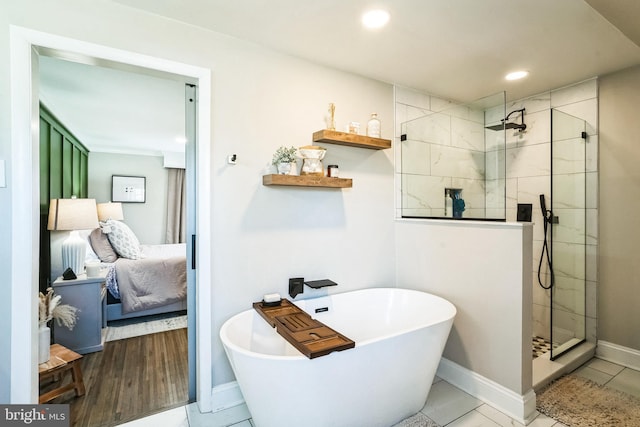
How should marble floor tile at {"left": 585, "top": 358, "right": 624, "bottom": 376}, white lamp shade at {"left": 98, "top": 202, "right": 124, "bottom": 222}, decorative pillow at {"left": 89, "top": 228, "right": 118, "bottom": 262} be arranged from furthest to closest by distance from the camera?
white lamp shade at {"left": 98, "top": 202, "right": 124, "bottom": 222} → decorative pillow at {"left": 89, "top": 228, "right": 118, "bottom": 262} → marble floor tile at {"left": 585, "top": 358, "right": 624, "bottom": 376}

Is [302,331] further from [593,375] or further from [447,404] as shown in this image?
[593,375]

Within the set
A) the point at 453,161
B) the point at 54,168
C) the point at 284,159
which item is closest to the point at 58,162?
the point at 54,168

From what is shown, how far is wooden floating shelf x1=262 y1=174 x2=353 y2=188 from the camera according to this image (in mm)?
2021

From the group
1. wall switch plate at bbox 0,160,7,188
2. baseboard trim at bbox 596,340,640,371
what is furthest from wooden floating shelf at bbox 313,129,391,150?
baseboard trim at bbox 596,340,640,371

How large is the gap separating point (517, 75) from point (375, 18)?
Answer: 62.1 inches

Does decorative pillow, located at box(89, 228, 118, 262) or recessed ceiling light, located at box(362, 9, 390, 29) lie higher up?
recessed ceiling light, located at box(362, 9, 390, 29)

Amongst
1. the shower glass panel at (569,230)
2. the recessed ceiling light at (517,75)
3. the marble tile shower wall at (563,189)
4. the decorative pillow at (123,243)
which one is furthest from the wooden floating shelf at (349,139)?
the decorative pillow at (123,243)

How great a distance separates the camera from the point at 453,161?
282cm

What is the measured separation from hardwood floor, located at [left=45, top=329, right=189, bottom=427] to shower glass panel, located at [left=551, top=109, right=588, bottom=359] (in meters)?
3.15

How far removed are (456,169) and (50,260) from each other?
3928 millimetres

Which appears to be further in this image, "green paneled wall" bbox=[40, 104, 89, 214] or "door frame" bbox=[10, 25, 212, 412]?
"green paneled wall" bbox=[40, 104, 89, 214]

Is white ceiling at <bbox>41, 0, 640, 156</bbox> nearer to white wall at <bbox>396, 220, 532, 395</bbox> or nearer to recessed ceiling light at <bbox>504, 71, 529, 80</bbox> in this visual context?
recessed ceiling light at <bbox>504, 71, 529, 80</bbox>

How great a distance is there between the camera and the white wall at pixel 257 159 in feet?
5.22

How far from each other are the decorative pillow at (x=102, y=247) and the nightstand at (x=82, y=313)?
1.02m
